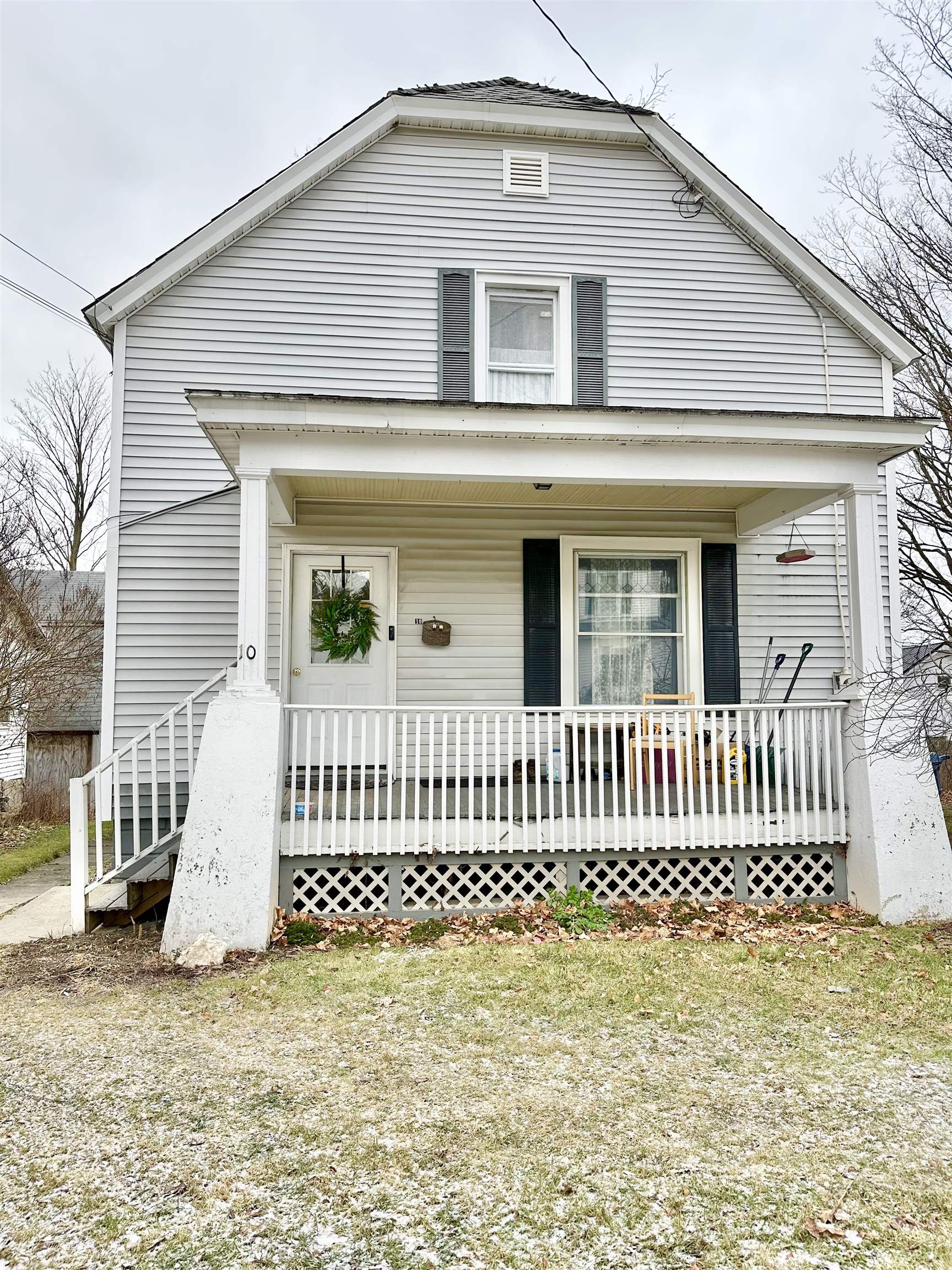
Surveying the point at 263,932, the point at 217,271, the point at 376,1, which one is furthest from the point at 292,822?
the point at 376,1

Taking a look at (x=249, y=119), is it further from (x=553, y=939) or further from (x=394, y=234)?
(x=553, y=939)

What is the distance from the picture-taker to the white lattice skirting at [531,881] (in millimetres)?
5500

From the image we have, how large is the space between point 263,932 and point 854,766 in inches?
173

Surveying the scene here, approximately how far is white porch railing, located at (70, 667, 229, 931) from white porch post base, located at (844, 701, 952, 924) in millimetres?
4872

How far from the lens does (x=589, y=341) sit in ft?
24.8

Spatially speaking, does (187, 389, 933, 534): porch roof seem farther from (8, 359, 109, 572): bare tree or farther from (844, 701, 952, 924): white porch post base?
(8, 359, 109, 572): bare tree

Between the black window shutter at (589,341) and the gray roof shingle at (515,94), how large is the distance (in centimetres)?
169

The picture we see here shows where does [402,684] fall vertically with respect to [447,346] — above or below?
below

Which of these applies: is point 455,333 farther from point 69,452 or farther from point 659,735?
point 69,452

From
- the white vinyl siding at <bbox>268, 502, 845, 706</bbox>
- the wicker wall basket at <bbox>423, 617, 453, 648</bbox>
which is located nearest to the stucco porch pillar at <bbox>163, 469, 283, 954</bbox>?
the white vinyl siding at <bbox>268, 502, 845, 706</bbox>

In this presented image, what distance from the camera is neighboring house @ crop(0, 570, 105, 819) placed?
11.8 m

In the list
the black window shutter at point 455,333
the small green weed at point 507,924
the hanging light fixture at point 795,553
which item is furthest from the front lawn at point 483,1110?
the black window shutter at point 455,333

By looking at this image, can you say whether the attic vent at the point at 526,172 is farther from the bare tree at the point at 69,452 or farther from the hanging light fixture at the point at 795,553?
the bare tree at the point at 69,452

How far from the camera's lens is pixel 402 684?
23.5 feet
